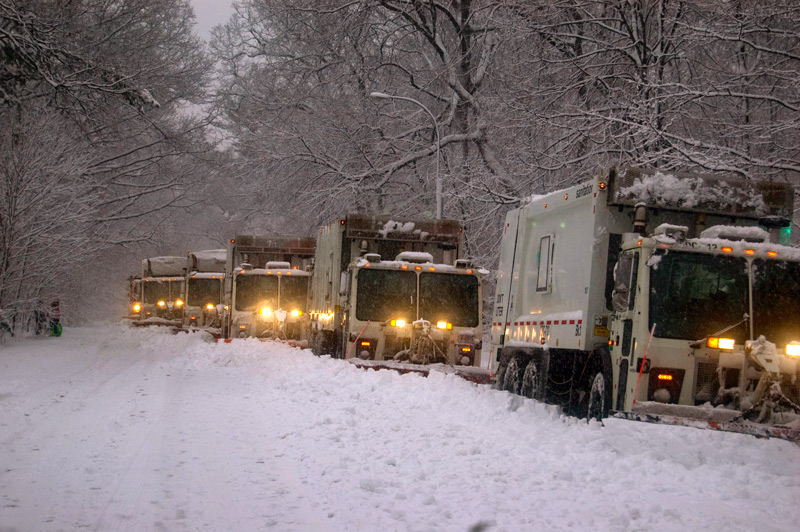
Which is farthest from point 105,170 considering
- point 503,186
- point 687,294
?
point 687,294

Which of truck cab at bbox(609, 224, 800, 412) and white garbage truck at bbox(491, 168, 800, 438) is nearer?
white garbage truck at bbox(491, 168, 800, 438)

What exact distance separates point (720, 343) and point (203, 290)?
86.0 ft

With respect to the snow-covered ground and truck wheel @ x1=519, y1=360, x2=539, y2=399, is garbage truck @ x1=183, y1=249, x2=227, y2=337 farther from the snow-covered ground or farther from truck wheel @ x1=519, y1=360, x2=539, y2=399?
truck wheel @ x1=519, y1=360, x2=539, y2=399

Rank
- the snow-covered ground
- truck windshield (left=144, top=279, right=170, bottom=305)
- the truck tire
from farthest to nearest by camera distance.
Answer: truck windshield (left=144, top=279, right=170, bottom=305) < the truck tire < the snow-covered ground

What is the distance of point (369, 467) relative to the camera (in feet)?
26.3

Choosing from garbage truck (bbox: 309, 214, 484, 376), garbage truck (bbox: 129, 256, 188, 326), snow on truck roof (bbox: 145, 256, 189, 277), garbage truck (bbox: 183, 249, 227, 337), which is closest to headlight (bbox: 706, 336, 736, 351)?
garbage truck (bbox: 309, 214, 484, 376)

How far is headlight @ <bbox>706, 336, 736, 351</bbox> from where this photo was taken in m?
9.35

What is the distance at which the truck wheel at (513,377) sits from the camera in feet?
44.9

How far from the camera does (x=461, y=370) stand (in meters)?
16.1

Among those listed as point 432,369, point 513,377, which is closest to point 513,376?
point 513,377

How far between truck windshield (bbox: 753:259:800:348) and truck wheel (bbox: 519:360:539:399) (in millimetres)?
3768

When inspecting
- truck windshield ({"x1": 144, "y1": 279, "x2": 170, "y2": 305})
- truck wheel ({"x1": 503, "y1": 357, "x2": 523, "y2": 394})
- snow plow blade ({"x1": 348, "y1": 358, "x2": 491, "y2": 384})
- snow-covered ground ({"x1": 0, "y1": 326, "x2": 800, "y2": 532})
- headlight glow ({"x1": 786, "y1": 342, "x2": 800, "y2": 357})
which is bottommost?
snow-covered ground ({"x1": 0, "y1": 326, "x2": 800, "y2": 532})

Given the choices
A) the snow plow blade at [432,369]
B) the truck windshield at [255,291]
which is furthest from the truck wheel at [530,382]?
the truck windshield at [255,291]

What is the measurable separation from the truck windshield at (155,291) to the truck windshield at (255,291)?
14794 mm
